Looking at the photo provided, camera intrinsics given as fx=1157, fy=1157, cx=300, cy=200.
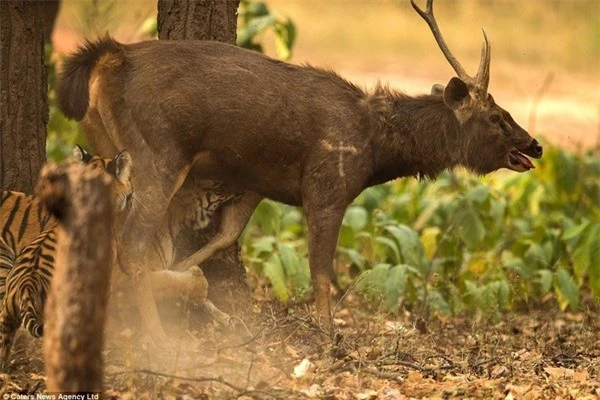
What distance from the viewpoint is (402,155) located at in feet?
27.1

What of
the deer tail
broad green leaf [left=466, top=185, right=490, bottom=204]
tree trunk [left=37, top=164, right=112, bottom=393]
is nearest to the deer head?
broad green leaf [left=466, top=185, right=490, bottom=204]

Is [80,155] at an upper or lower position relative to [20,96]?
lower

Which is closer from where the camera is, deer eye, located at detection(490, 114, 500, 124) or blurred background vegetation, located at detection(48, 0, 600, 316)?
deer eye, located at detection(490, 114, 500, 124)

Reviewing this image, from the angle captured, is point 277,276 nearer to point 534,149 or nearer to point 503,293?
point 503,293

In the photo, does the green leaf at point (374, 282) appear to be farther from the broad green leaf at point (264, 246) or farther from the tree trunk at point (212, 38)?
the tree trunk at point (212, 38)

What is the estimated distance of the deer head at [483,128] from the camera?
830cm

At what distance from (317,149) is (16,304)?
235cm

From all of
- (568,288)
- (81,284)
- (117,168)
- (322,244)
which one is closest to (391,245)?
(568,288)

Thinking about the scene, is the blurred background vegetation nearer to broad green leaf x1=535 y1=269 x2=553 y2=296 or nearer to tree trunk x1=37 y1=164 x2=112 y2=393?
broad green leaf x1=535 y1=269 x2=553 y2=296

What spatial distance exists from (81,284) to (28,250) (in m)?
2.17

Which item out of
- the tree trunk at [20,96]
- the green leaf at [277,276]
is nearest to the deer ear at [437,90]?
the green leaf at [277,276]

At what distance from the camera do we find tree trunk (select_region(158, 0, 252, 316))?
8.35 m

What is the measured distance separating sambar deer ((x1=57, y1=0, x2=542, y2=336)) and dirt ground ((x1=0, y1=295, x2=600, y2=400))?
1.39 feet

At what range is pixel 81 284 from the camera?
488 cm
